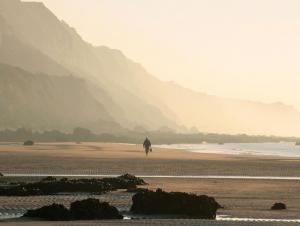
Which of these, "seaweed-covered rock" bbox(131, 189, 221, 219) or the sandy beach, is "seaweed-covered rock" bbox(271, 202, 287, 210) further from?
"seaweed-covered rock" bbox(131, 189, 221, 219)

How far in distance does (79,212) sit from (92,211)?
44cm

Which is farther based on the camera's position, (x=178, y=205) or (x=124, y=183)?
(x=124, y=183)

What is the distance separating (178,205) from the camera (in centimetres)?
2861

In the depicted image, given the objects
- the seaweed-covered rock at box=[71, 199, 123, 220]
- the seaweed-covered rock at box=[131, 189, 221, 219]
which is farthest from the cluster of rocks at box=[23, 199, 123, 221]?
the seaweed-covered rock at box=[131, 189, 221, 219]

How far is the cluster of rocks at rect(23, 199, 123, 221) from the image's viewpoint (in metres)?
26.7

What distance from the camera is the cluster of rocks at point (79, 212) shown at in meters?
26.7

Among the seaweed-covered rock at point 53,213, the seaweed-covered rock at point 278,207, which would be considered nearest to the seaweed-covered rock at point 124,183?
the seaweed-covered rock at point 278,207

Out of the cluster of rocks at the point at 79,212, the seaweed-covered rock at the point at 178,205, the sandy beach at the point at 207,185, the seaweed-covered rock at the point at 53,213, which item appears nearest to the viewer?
the seaweed-covered rock at the point at 53,213

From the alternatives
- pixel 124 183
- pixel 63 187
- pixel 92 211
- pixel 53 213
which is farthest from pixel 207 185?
pixel 53 213

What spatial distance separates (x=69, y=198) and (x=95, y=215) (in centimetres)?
814

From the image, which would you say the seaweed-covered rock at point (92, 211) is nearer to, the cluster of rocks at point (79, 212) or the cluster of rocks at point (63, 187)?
the cluster of rocks at point (79, 212)

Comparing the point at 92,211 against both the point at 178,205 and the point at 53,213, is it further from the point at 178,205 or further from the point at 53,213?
the point at 178,205

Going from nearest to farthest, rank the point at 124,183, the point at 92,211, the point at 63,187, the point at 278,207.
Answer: the point at 92,211, the point at 278,207, the point at 63,187, the point at 124,183

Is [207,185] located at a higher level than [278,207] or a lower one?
higher
